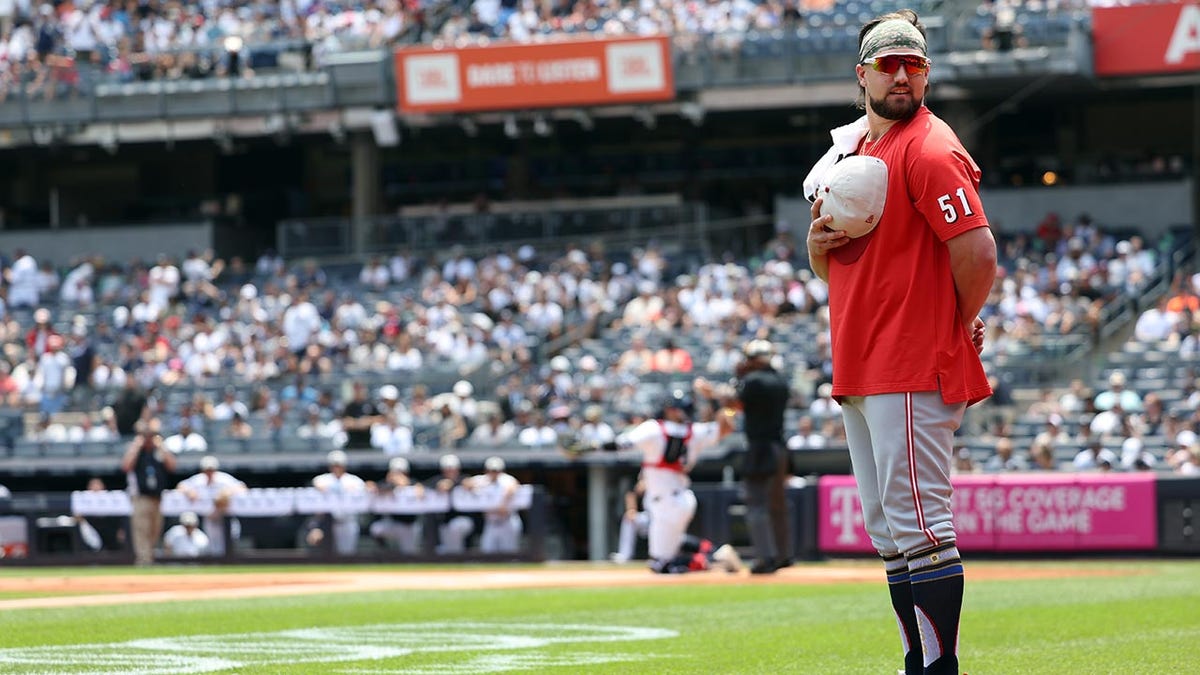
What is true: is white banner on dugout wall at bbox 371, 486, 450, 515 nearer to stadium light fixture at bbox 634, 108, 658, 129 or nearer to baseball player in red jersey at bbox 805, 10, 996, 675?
stadium light fixture at bbox 634, 108, 658, 129

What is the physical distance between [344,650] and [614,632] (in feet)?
5.61

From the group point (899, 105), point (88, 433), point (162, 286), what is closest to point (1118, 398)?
point (88, 433)

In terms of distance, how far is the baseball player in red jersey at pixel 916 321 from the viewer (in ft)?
17.7

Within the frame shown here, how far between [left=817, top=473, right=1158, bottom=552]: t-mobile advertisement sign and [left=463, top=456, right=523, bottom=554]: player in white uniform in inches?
144

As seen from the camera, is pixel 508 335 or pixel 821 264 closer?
pixel 821 264

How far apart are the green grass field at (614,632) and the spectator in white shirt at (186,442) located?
11169 mm

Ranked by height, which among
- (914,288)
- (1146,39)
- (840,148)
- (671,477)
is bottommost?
(671,477)

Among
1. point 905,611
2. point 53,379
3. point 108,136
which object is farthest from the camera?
point 108,136

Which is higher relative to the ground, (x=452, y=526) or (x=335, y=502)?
(x=335, y=502)

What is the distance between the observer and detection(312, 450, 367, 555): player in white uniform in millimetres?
20906

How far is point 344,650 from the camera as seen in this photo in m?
8.53

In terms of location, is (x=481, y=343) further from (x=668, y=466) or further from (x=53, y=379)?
(x=668, y=466)

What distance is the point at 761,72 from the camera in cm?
3078

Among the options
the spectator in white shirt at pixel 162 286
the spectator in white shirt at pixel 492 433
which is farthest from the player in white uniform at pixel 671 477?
the spectator in white shirt at pixel 162 286
